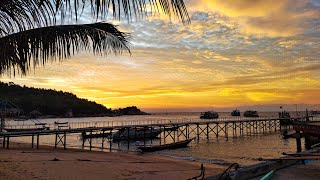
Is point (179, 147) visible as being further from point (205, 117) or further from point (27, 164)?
point (205, 117)

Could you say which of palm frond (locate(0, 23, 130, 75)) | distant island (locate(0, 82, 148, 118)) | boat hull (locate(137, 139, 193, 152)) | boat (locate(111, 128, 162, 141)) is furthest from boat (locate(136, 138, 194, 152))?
distant island (locate(0, 82, 148, 118))

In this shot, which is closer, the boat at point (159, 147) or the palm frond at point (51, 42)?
the palm frond at point (51, 42)

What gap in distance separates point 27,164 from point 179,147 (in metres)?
21.2

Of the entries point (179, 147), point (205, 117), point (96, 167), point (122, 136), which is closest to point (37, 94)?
point (205, 117)

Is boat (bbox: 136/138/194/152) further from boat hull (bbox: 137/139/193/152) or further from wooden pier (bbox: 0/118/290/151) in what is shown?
wooden pier (bbox: 0/118/290/151)

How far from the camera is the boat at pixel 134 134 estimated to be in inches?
1812

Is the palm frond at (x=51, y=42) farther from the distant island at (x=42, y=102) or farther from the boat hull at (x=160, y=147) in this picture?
the distant island at (x=42, y=102)

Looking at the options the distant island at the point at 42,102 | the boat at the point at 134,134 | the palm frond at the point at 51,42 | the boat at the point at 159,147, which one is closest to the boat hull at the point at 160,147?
the boat at the point at 159,147

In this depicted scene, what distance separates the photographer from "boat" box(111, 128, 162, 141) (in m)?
46.0

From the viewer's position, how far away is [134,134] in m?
48.0

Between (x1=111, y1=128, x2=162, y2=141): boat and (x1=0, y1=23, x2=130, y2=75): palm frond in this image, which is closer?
(x1=0, y1=23, x2=130, y2=75): palm frond

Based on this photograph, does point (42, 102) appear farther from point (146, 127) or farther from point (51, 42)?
point (51, 42)

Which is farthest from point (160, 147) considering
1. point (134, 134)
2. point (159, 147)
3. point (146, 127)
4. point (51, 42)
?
point (51, 42)

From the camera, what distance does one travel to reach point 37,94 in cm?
15312
